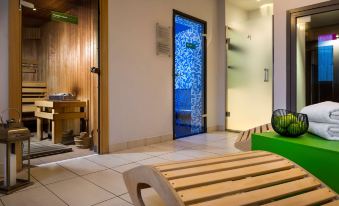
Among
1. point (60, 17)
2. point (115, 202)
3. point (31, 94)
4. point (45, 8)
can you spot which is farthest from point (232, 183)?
point (31, 94)

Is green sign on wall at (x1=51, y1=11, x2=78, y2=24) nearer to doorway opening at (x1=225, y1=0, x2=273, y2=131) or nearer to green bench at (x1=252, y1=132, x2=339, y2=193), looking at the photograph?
green bench at (x1=252, y1=132, x2=339, y2=193)

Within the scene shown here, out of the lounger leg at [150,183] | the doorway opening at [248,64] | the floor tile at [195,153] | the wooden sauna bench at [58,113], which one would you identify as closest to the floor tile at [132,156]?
the floor tile at [195,153]

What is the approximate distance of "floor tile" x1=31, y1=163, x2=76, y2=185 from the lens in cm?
235

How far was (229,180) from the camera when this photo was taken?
1.21 m

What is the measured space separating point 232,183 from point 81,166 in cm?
206

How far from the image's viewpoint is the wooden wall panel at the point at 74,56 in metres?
3.85

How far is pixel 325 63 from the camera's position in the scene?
3686 mm

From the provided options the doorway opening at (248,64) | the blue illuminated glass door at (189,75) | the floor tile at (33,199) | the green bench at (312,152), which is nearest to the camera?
the green bench at (312,152)

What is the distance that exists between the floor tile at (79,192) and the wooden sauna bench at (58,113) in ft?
6.43

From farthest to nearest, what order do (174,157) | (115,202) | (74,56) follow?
(74,56)
(174,157)
(115,202)

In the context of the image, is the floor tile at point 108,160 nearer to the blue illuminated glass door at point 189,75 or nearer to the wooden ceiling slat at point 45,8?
the blue illuminated glass door at point 189,75

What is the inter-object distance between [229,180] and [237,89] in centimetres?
426

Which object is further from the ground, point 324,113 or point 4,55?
point 4,55

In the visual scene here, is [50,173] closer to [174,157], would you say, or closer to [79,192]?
[79,192]
